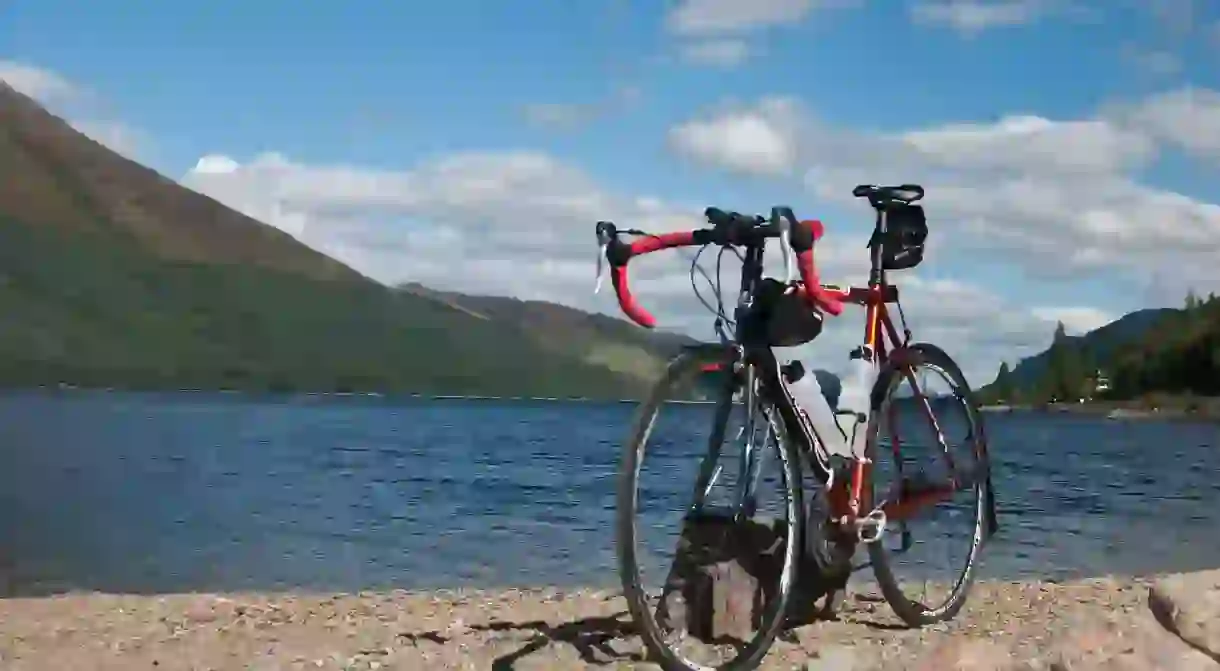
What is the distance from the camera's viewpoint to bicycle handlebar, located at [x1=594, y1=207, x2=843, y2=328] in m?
5.92

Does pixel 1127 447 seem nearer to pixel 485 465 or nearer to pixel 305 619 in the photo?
pixel 485 465

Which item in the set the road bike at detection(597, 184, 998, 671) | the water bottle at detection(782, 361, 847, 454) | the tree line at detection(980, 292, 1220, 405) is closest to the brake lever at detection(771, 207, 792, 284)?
the road bike at detection(597, 184, 998, 671)

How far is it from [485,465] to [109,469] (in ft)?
46.4

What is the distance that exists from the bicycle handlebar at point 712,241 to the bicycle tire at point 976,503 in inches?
63.5

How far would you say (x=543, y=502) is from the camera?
34.7m

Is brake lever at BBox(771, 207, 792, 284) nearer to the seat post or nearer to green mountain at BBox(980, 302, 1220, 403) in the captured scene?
the seat post

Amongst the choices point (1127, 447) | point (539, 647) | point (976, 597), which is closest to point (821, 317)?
point (539, 647)

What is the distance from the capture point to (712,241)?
607 centimetres

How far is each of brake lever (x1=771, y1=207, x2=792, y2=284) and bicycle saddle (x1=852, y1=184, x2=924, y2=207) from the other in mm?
1908

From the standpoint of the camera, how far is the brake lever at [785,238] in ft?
19.0

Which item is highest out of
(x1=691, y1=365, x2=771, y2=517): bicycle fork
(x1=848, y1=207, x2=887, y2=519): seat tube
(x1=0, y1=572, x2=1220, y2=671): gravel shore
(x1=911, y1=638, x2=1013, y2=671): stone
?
(x1=848, y1=207, x2=887, y2=519): seat tube

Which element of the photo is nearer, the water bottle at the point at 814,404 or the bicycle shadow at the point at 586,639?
the water bottle at the point at 814,404

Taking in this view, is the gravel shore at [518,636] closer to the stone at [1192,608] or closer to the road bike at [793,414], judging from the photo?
the stone at [1192,608]

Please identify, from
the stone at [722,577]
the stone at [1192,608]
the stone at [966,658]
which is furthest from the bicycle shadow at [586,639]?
the stone at [1192,608]
